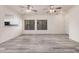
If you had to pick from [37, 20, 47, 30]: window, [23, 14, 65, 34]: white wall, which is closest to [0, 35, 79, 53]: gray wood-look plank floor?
[23, 14, 65, 34]: white wall

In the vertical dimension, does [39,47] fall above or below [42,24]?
below

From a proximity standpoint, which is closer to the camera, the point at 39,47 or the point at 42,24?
the point at 39,47

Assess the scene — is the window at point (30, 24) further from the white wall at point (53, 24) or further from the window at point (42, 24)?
the window at point (42, 24)

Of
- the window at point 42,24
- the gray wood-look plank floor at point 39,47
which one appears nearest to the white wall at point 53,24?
the window at point 42,24

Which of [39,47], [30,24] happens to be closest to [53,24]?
[30,24]

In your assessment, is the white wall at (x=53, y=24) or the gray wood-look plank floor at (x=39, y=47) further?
the white wall at (x=53, y=24)

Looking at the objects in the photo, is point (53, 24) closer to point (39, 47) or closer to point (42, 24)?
point (42, 24)

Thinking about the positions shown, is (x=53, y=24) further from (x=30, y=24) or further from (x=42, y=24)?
(x=30, y=24)

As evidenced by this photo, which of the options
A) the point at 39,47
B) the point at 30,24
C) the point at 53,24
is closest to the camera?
the point at 39,47

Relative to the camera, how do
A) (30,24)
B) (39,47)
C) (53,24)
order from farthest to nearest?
(30,24) → (53,24) → (39,47)
